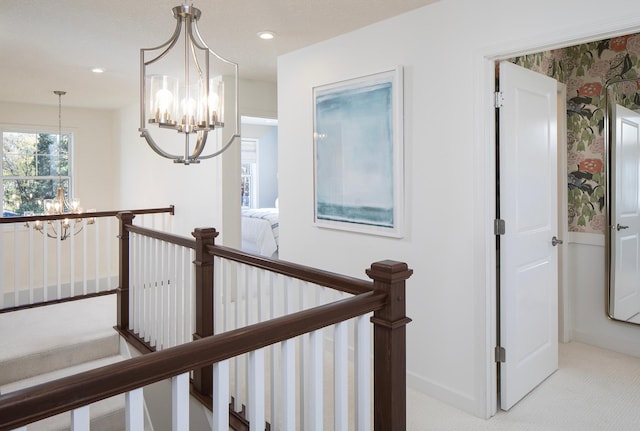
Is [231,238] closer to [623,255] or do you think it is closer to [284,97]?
[284,97]

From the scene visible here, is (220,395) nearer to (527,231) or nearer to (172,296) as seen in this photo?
(172,296)

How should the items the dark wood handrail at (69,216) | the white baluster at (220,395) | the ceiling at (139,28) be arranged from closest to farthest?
the white baluster at (220,395) → the ceiling at (139,28) → the dark wood handrail at (69,216)

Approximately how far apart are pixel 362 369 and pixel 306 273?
1.74 feet

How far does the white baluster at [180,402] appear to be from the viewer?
41.8 inches

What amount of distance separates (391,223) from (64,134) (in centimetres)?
578

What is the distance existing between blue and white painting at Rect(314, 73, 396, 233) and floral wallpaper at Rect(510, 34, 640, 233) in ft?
4.04

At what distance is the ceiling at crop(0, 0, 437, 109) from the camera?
2.72 metres

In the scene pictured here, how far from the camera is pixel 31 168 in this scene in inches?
251

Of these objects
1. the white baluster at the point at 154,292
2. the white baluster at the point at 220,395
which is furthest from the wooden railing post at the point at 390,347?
the white baluster at the point at 154,292

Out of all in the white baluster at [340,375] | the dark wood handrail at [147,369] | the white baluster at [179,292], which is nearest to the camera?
the dark wood handrail at [147,369]

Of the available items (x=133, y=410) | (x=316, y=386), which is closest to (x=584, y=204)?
(x=316, y=386)

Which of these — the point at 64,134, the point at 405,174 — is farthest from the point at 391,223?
the point at 64,134

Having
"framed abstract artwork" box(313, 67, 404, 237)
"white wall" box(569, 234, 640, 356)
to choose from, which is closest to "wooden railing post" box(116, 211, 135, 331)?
"framed abstract artwork" box(313, 67, 404, 237)

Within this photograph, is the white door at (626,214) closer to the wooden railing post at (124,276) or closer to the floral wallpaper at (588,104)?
the floral wallpaper at (588,104)
